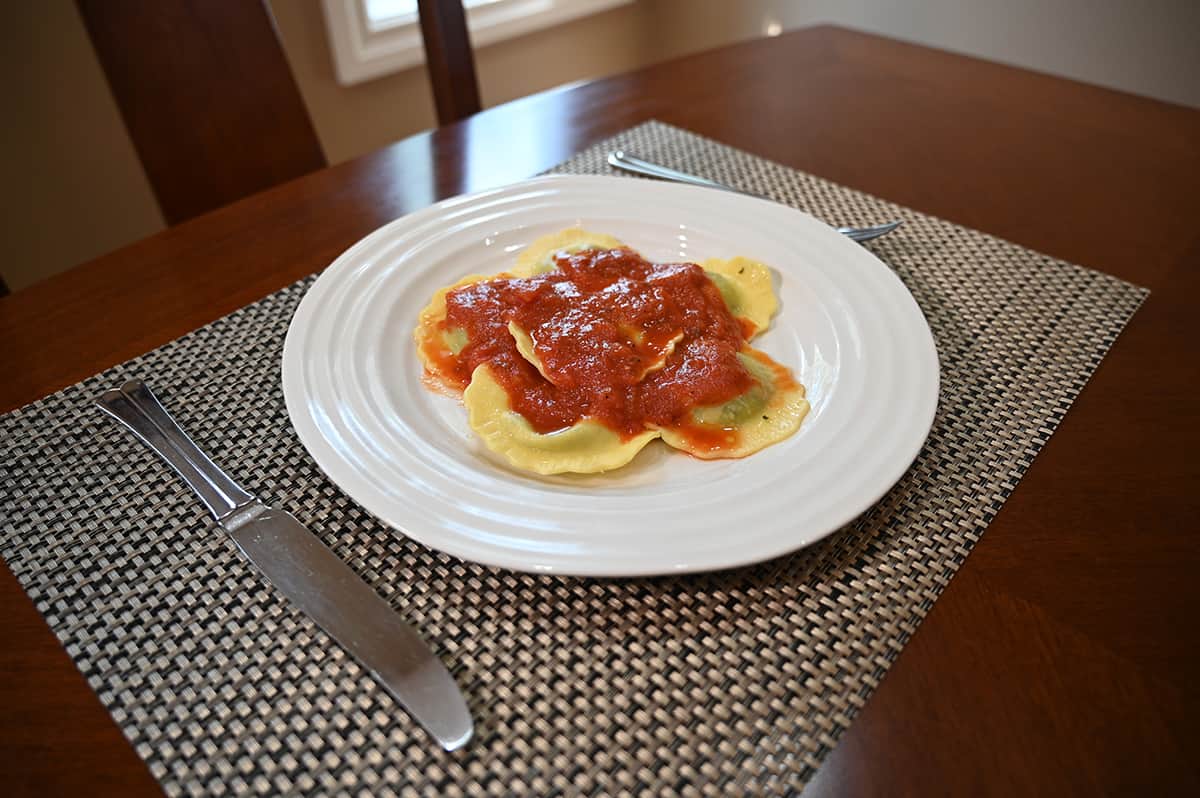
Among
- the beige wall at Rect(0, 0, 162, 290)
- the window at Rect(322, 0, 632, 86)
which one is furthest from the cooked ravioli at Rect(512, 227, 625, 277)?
the beige wall at Rect(0, 0, 162, 290)

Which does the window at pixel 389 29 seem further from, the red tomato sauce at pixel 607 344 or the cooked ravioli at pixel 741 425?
the cooked ravioli at pixel 741 425

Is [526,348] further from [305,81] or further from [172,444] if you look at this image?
[305,81]

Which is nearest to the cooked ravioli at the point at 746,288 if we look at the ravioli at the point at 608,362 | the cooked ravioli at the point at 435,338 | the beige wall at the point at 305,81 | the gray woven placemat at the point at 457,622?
the ravioli at the point at 608,362

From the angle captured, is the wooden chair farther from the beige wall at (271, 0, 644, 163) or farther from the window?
the beige wall at (271, 0, 644, 163)

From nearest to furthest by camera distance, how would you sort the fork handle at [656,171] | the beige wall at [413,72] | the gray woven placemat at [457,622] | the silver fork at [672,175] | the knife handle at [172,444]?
the gray woven placemat at [457,622] < the knife handle at [172,444] < the silver fork at [672,175] < the fork handle at [656,171] < the beige wall at [413,72]

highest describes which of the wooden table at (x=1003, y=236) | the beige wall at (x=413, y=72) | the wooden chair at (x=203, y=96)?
the wooden chair at (x=203, y=96)
